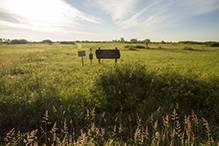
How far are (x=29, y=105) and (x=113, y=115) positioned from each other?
2.85 metres

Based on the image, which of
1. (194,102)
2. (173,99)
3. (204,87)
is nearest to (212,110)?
(194,102)

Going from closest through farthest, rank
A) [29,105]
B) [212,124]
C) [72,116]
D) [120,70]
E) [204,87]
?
[212,124]
[72,116]
[29,105]
[204,87]
[120,70]

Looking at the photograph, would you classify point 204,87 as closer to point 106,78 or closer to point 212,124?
point 212,124

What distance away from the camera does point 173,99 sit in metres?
4.09

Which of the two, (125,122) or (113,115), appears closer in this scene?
(125,122)

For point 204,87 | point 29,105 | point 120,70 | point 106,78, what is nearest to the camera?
point 29,105

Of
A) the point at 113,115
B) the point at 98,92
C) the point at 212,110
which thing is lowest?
the point at 113,115

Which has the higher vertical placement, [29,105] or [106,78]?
[106,78]

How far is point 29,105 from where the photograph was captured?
3.92m

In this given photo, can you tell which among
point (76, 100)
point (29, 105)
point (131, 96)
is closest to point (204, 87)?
point (131, 96)

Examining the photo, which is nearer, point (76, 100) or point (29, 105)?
point (29, 105)

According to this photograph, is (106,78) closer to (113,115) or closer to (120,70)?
(120,70)

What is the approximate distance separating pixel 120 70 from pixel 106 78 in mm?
848

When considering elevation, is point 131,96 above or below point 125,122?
above
